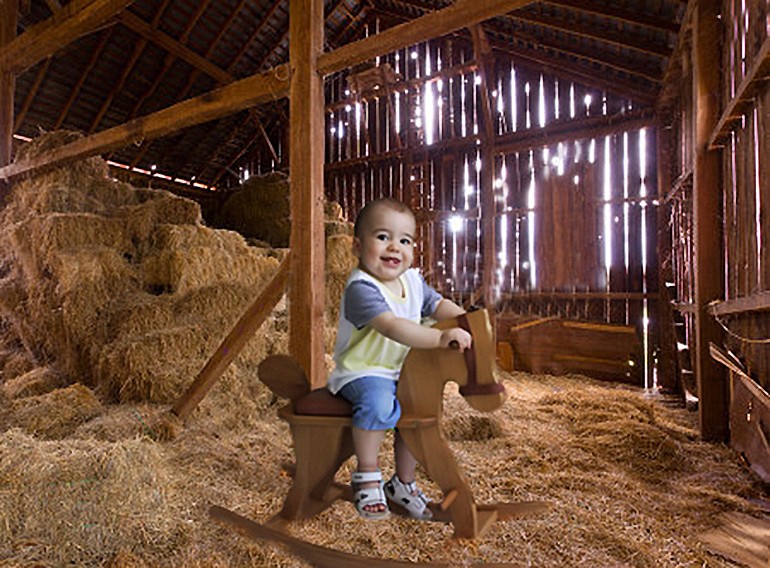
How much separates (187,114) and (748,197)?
4098 mm

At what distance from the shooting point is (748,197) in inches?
131

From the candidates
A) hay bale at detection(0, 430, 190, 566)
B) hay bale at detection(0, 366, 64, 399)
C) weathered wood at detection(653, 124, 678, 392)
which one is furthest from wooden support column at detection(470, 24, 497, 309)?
hay bale at detection(0, 430, 190, 566)

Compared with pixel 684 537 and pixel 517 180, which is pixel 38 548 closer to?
pixel 684 537

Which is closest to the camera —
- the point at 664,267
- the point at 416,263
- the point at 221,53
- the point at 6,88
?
the point at 6,88

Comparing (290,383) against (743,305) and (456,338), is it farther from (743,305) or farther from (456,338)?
(743,305)

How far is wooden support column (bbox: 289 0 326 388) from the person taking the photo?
2.57 metres

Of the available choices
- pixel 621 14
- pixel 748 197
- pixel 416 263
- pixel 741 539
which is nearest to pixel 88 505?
pixel 741 539

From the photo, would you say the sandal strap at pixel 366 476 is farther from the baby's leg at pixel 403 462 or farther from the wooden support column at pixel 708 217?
the wooden support column at pixel 708 217

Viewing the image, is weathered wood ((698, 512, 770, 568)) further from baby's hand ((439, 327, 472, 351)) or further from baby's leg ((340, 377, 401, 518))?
baby's hand ((439, 327, 472, 351))

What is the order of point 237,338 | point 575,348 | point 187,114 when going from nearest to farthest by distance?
point 237,338 → point 187,114 → point 575,348

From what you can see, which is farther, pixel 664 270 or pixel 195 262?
pixel 664 270

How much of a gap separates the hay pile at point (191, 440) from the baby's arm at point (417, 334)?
1.91 feet

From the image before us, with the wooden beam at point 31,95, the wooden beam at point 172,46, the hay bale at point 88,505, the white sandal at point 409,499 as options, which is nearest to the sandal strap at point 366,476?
the white sandal at point 409,499

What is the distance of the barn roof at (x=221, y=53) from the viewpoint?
6.21m
